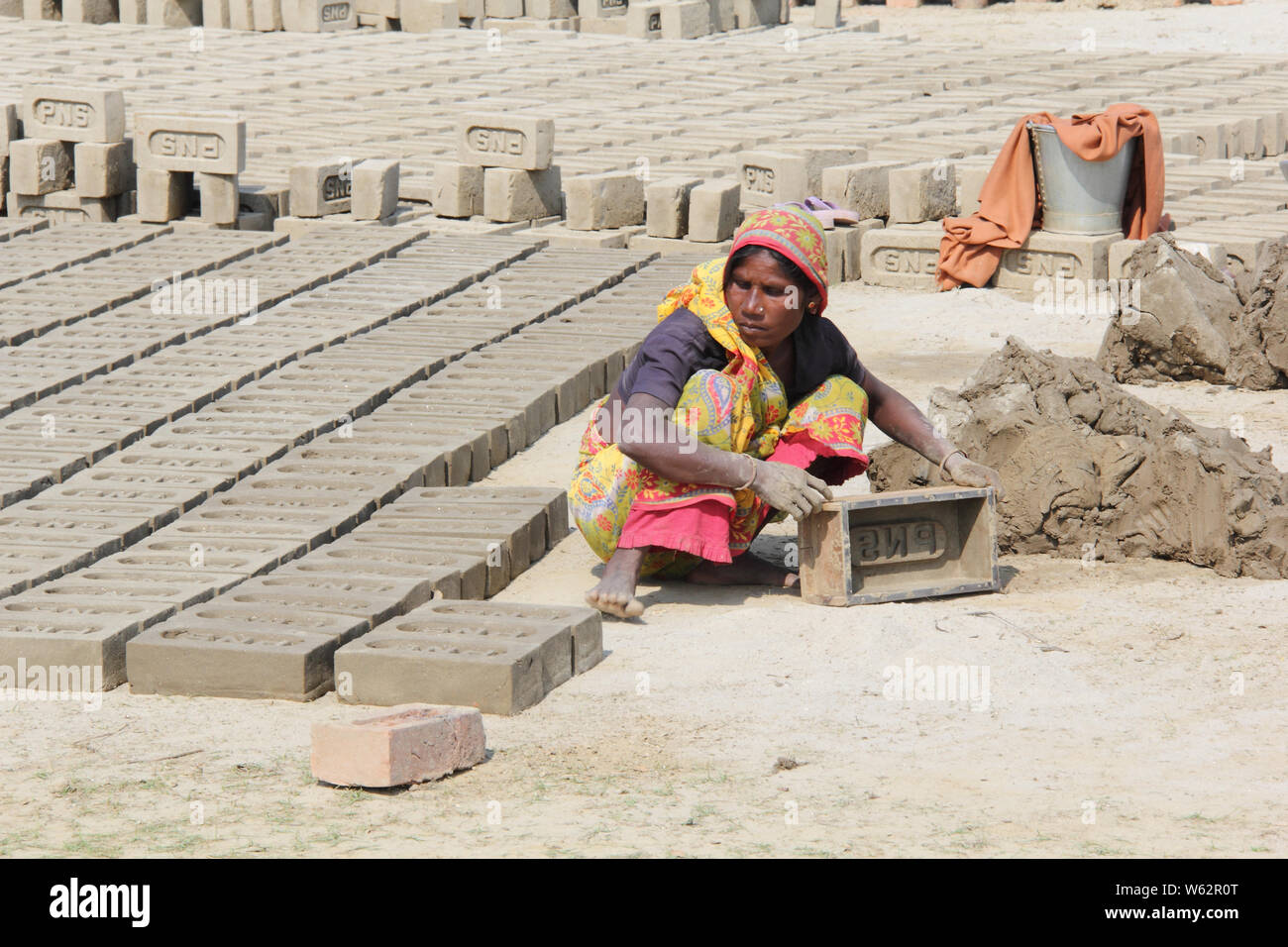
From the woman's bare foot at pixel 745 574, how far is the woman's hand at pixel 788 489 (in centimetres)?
46

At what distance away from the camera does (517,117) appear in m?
10.4

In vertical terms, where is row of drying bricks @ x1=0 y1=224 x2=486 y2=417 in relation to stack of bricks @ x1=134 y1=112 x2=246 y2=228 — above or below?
below

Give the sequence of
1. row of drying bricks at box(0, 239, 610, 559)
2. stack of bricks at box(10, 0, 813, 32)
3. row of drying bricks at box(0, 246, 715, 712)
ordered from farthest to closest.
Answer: stack of bricks at box(10, 0, 813, 32), row of drying bricks at box(0, 239, 610, 559), row of drying bricks at box(0, 246, 715, 712)

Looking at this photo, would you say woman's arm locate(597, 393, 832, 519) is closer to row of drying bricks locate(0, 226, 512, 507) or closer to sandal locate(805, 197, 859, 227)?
row of drying bricks locate(0, 226, 512, 507)

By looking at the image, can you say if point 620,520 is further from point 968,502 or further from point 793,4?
point 793,4

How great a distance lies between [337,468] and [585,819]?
110 inches

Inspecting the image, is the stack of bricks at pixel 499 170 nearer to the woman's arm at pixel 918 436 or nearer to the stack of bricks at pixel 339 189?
the stack of bricks at pixel 339 189

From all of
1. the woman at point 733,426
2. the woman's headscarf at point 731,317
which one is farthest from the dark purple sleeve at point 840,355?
the woman's headscarf at point 731,317

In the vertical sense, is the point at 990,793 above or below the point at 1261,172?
below

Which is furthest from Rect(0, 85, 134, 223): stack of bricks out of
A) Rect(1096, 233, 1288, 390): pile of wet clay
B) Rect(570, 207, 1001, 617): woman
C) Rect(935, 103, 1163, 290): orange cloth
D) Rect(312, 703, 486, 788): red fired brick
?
Rect(312, 703, 486, 788): red fired brick

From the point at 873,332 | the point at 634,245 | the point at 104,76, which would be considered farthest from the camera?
the point at 104,76

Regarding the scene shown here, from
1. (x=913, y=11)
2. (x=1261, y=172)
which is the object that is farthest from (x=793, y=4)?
(x=1261, y=172)

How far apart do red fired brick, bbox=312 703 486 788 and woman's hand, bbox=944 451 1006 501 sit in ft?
5.97

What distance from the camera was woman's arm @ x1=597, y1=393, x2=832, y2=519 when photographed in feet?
14.9
